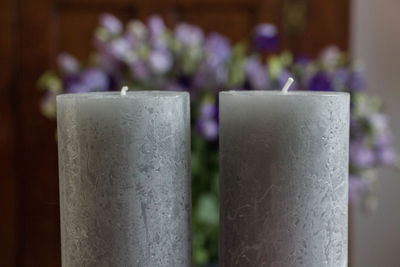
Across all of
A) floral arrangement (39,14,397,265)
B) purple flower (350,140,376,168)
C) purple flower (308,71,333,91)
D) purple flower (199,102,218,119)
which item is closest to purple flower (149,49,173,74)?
floral arrangement (39,14,397,265)

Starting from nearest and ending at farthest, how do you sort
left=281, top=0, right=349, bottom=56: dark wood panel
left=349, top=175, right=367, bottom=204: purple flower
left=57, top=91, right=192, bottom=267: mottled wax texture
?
1. left=57, top=91, right=192, bottom=267: mottled wax texture
2. left=349, top=175, right=367, bottom=204: purple flower
3. left=281, top=0, right=349, bottom=56: dark wood panel

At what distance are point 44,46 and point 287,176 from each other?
1.46 meters

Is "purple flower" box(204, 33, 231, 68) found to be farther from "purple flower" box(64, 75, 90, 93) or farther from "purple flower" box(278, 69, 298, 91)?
"purple flower" box(64, 75, 90, 93)

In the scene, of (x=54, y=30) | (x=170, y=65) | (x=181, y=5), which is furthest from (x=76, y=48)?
(x=170, y=65)

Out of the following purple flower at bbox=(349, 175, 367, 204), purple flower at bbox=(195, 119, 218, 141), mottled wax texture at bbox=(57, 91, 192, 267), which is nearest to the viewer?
mottled wax texture at bbox=(57, 91, 192, 267)

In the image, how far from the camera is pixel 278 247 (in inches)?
18.7

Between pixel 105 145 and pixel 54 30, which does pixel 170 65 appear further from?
pixel 54 30

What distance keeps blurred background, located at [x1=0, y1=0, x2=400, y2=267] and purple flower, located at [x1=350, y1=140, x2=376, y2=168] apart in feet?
2.31

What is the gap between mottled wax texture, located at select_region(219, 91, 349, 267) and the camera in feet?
1.54

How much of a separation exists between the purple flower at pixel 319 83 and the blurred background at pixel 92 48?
728 millimetres

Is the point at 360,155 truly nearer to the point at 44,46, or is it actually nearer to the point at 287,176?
the point at 287,176

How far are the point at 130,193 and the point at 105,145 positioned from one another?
0.04m

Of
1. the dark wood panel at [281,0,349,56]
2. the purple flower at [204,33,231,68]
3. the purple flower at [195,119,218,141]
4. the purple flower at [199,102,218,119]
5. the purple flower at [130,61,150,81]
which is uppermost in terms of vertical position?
the dark wood panel at [281,0,349,56]

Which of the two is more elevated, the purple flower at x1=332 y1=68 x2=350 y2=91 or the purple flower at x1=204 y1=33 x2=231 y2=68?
the purple flower at x1=204 y1=33 x2=231 y2=68
